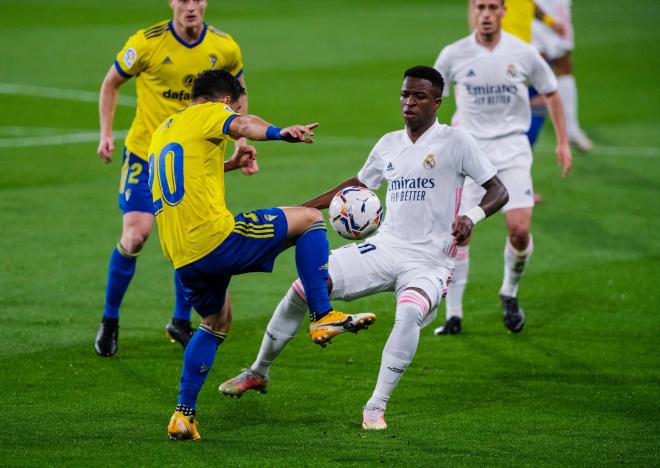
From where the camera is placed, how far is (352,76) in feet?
81.3

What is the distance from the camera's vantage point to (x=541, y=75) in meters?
9.77

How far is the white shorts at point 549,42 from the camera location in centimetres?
1656

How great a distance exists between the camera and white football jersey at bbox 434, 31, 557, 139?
386 inches

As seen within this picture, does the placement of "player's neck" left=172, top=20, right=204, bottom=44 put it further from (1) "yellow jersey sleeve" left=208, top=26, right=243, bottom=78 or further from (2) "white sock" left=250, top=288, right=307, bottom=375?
(2) "white sock" left=250, top=288, right=307, bottom=375

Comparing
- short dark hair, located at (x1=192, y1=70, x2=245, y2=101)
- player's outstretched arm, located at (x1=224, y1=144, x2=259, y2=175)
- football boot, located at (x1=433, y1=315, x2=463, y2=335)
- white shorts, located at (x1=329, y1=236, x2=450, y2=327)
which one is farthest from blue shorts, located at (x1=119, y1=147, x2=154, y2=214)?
football boot, located at (x1=433, y1=315, x2=463, y2=335)

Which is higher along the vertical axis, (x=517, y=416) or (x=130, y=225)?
(x=130, y=225)

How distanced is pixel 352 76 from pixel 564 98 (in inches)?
317

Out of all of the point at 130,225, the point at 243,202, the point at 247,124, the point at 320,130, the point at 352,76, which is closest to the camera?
the point at 247,124

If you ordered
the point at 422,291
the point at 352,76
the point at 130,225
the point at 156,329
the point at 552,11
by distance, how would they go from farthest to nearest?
the point at 352,76 → the point at 552,11 → the point at 156,329 → the point at 130,225 → the point at 422,291

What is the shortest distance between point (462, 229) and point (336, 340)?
2.46 m

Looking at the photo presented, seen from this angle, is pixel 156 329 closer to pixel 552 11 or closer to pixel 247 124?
pixel 247 124

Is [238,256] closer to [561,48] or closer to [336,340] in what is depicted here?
[336,340]

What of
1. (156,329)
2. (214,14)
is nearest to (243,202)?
(156,329)

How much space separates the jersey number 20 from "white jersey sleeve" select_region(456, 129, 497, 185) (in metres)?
2.09
